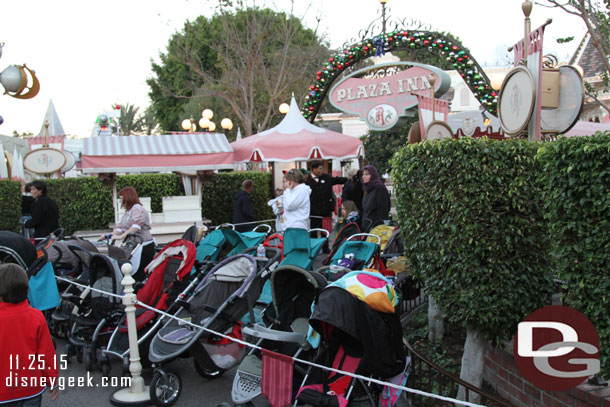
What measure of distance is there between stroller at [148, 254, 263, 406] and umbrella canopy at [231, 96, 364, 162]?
5653 millimetres

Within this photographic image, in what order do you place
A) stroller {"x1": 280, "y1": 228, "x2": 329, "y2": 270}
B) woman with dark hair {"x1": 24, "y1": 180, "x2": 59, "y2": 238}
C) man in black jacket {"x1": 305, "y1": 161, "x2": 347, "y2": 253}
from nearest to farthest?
stroller {"x1": 280, "y1": 228, "x2": 329, "y2": 270}
woman with dark hair {"x1": 24, "y1": 180, "x2": 59, "y2": 238}
man in black jacket {"x1": 305, "y1": 161, "x2": 347, "y2": 253}

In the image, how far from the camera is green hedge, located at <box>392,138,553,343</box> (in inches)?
159

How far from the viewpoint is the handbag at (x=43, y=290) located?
5309mm

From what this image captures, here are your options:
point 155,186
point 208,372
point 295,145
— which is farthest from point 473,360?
point 155,186

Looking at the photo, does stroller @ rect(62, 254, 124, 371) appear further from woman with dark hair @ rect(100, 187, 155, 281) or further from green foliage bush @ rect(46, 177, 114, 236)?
green foliage bush @ rect(46, 177, 114, 236)

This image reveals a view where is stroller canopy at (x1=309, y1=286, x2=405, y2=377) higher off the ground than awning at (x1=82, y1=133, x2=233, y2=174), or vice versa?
awning at (x1=82, y1=133, x2=233, y2=174)

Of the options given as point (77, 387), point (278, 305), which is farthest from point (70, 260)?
point (278, 305)

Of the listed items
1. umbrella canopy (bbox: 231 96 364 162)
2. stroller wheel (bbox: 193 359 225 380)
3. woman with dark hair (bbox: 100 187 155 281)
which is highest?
umbrella canopy (bbox: 231 96 364 162)

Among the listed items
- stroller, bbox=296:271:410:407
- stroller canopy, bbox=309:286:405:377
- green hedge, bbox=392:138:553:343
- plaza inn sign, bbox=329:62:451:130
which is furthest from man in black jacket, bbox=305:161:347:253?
stroller canopy, bbox=309:286:405:377

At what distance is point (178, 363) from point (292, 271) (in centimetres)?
226

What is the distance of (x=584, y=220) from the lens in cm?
302

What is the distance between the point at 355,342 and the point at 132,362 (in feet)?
6.86

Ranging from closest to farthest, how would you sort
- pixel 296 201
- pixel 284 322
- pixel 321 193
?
pixel 284 322 < pixel 296 201 < pixel 321 193

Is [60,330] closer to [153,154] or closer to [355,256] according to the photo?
[355,256]
